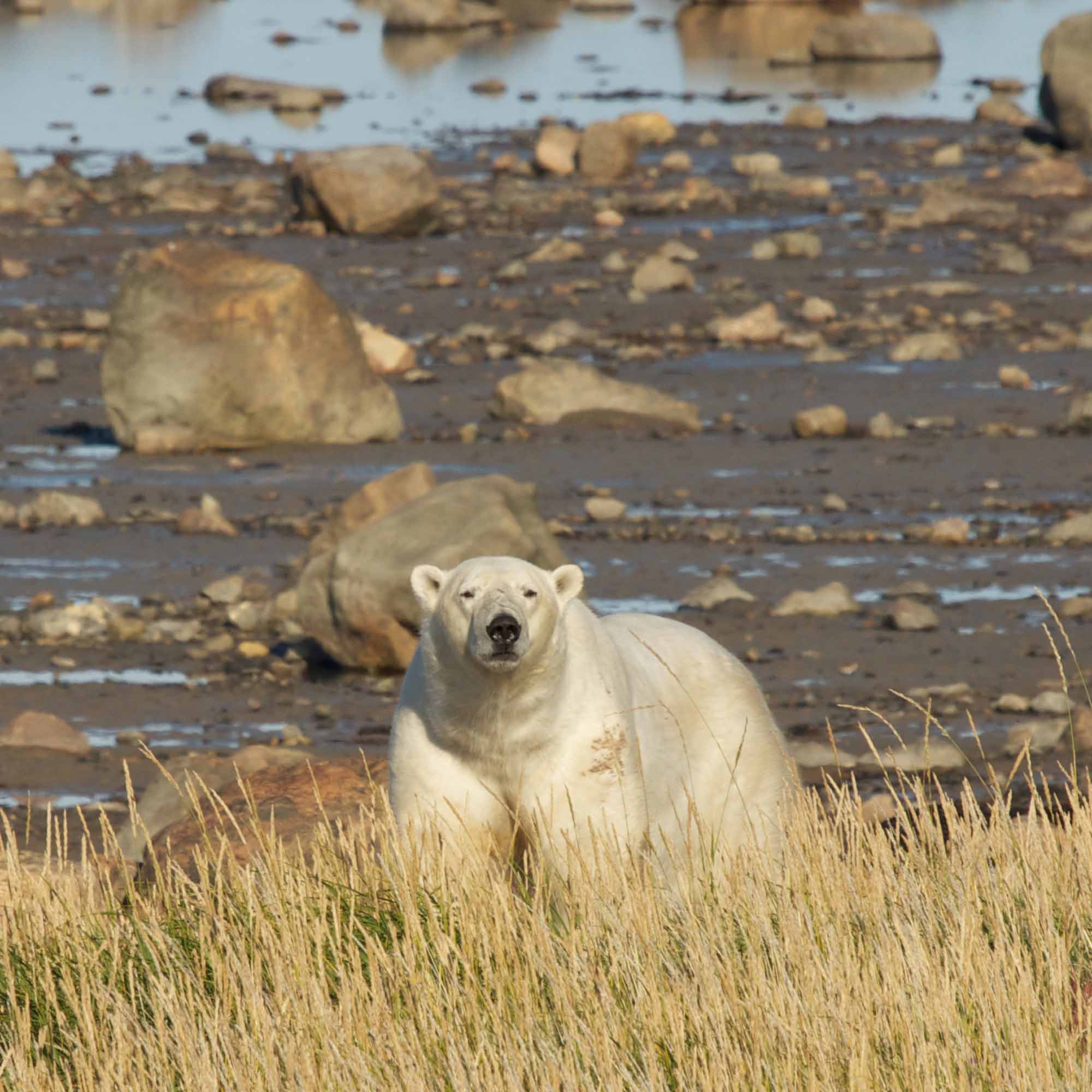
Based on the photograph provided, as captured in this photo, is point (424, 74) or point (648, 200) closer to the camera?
point (648, 200)

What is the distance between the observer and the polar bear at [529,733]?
5.87 metres

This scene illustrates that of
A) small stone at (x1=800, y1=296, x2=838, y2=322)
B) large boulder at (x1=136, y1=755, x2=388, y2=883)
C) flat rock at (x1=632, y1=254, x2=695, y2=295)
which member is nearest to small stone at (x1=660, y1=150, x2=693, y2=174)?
flat rock at (x1=632, y1=254, x2=695, y2=295)

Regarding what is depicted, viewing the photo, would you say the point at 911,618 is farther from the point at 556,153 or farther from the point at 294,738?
the point at 556,153

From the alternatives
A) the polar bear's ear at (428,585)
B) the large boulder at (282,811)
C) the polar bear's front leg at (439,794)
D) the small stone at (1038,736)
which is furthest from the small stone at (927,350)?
the polar bear's front leg at (439,794)

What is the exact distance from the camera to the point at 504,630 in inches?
228

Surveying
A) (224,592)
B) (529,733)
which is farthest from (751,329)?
(529,733)

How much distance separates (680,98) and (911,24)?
834 cm

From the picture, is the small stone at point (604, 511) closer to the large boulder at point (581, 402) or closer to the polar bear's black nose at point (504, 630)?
the large boulder at point (581, 402)

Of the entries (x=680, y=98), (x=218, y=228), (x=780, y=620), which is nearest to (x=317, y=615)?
(x=780, y=620)

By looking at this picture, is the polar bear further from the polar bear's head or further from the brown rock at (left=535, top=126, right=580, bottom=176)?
the brown rock at (left=535, top=126, right=580, bottom=176)

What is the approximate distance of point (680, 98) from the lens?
44688 mm

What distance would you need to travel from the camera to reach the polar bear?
5.87m

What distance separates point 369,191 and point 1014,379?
10.0 m

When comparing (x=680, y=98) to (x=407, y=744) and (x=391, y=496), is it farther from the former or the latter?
(x=407, y=744)
